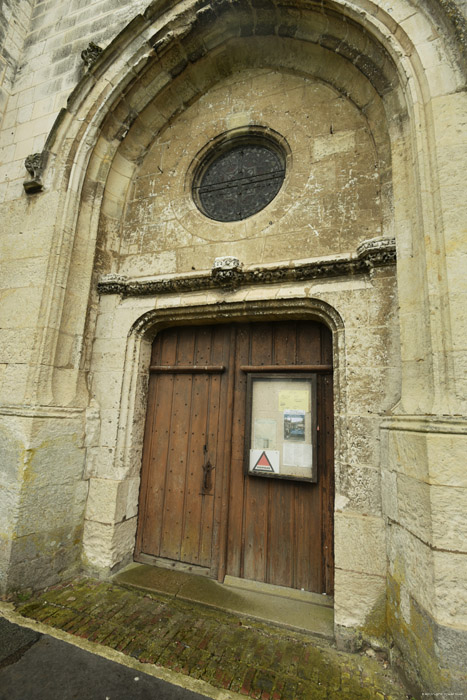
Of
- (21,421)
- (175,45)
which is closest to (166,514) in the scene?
(21,421)

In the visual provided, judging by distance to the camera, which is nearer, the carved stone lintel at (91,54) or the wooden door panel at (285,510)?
the wooden door panel at (285,510)

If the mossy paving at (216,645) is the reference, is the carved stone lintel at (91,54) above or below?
above

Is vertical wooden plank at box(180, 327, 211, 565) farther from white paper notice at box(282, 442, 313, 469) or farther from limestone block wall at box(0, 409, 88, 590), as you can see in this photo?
limestone block wall at box(0, 409, 88, 590)

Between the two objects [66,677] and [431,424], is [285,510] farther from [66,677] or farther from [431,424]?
[66,677]

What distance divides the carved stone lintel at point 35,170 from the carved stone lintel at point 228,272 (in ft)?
6.58

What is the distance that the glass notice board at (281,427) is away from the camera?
277cm

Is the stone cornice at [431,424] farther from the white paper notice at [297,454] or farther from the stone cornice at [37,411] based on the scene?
the stone cornice at [37,411]

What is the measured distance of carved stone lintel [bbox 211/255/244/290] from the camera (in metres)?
2.93

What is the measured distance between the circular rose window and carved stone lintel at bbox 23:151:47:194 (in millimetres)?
1513

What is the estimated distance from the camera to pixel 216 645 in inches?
86.1

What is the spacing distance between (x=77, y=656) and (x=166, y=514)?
3.91 feet

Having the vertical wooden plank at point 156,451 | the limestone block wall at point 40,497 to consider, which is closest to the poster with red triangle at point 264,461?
the vertical wooden plank at point 156,451


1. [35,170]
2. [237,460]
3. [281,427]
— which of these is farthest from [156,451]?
[35,170]

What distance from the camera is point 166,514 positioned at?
3158 millimetres
